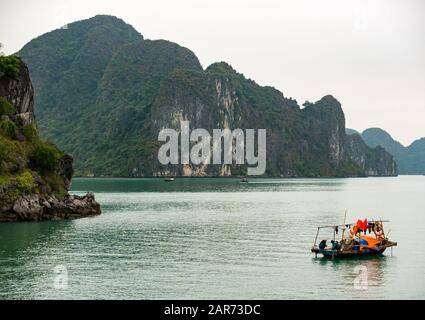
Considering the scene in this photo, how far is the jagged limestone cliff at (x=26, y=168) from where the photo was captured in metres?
57.2

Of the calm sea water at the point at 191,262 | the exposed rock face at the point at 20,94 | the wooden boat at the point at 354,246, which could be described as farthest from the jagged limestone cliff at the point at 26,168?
the wooden boat at the point at 354,246

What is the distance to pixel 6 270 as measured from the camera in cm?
3275

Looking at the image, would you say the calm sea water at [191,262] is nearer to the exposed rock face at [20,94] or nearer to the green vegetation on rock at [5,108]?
the green vegetation on rock at [5,108]

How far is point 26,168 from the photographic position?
62156 mm

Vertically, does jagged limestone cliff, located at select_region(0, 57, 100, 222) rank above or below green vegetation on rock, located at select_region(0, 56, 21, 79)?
below

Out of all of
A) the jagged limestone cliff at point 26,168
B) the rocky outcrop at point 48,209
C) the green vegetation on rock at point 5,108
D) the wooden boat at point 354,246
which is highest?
the green vegetation on rock at point 5,108

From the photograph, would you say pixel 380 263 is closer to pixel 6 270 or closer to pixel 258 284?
pixel 258 284

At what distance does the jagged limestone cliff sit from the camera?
188ft

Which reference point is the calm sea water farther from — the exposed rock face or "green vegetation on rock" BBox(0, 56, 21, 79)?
"green vegetation on rock" BBox(0, 56, 21, 79)

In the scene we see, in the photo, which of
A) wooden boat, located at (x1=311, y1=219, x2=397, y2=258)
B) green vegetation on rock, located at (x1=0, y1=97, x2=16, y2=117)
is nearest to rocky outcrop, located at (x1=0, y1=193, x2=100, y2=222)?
green vegetation on rock, located at (x1=0, y1=97, x2=16, y2=117)

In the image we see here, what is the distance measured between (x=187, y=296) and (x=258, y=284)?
A: 435 centimetres

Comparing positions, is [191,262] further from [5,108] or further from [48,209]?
[5,108]

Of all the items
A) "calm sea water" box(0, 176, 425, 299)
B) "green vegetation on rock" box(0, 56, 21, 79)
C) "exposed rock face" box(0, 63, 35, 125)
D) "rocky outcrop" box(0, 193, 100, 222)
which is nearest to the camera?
"calm sea water" box(0, 176, 425, 299)
